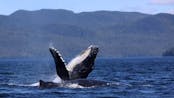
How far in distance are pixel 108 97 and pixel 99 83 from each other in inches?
136

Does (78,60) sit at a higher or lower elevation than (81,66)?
higher

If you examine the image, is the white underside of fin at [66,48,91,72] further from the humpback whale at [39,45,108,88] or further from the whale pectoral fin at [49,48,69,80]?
the whale pectoral fin at [49,48,69,80]

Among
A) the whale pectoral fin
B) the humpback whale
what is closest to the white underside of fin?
the humpback whale

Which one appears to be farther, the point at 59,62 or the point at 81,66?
the point at 81,66

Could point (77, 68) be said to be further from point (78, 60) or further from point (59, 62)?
point (59, 62)

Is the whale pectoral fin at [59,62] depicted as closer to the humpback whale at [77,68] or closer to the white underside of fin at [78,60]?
the humpback whale at [77,68]

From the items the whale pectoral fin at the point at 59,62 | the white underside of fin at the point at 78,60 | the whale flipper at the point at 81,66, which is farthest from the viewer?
the white underside of fin at the point at 78,60

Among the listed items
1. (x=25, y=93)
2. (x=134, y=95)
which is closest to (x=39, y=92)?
(x=25, y=93)

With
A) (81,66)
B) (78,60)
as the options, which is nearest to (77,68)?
(81,66)

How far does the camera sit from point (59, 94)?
23.1 metres

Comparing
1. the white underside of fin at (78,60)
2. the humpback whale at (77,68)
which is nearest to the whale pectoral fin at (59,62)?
the humpback whale at (77,68)

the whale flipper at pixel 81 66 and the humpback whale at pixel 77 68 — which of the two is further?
the whale flipper at pixel 81 66

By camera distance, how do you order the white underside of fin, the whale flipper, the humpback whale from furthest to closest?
the white underside of fin → the whale flipper → the humpback whale

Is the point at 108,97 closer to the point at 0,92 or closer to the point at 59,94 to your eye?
the point at 59,94
